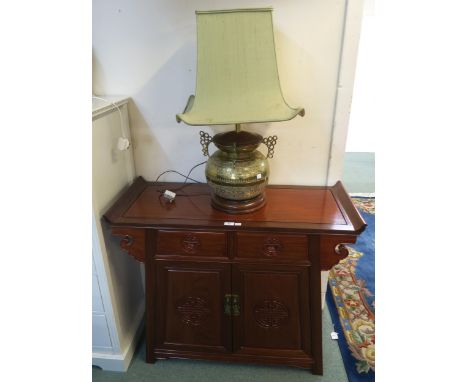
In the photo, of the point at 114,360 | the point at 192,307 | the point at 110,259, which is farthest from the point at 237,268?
the point at 114,360

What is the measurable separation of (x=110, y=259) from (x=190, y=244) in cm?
34

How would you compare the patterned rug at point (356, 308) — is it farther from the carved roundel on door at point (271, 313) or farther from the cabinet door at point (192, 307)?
the cabinet door at point (192, 307)

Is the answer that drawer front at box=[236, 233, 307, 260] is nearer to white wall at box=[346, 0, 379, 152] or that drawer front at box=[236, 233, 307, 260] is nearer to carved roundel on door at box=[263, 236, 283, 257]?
carved roundel on door at box=[263, 236, 283, 257]

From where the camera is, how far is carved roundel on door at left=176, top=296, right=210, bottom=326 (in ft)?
4.31

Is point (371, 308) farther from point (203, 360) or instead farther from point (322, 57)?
point (322, 57)

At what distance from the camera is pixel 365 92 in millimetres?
3400

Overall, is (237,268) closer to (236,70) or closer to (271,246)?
(271,246)

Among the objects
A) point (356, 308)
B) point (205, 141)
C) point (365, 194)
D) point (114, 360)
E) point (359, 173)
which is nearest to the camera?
point (205, 141)

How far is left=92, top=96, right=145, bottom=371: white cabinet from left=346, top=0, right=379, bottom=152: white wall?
2.18m

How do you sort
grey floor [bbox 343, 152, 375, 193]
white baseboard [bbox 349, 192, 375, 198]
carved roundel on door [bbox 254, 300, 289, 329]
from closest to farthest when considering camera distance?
carved roundel on door [bbox 254, 300, 289, 329]
white baseboard [bbox 349, 192, 375, 198]
grey floor [bbox 343, 152, 375, 193]

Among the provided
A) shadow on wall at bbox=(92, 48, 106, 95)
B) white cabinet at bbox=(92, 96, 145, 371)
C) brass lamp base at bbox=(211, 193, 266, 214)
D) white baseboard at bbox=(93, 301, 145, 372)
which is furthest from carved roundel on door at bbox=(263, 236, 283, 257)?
shadow on wall at bbox=(92, 48, 106, 95)

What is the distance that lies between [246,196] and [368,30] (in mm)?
2616

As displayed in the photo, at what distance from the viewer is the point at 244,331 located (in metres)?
1.34
